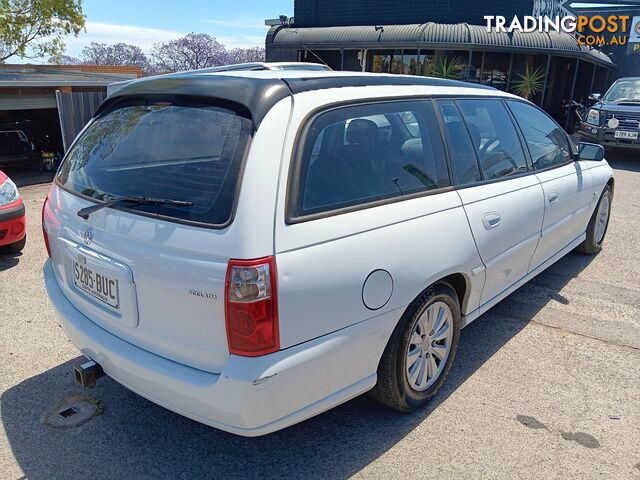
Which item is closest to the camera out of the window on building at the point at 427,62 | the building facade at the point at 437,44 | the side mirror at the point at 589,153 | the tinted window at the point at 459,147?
the tinted window at the point at 459,147

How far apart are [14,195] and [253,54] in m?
55.7

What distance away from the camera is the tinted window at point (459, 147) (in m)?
3.07

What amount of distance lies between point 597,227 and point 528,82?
45.5 feet

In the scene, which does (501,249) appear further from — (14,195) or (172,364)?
(14,195)

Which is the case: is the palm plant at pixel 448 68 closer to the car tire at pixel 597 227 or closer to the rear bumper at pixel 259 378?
the car tire at pixel 597 227

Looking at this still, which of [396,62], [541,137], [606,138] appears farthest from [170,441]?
[396,62]

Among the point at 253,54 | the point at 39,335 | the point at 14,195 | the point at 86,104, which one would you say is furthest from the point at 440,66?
the point at 253,54

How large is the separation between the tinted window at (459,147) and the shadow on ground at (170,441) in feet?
4.16

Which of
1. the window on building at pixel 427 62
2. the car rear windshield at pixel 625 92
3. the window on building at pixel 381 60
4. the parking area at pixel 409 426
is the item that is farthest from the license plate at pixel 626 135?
the parking area at pixel 409 426

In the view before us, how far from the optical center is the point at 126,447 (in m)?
2.58

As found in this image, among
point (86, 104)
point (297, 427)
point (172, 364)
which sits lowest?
point (297, 427)

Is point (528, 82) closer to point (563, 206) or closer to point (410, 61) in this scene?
point (410, 61)

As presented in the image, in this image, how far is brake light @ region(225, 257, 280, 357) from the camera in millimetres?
1977

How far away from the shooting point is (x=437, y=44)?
16.2 metres
